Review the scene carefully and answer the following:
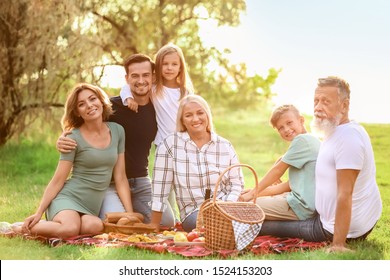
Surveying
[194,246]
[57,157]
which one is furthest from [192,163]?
[57,157]

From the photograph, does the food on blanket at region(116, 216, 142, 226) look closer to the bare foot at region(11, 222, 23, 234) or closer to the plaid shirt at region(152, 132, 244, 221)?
the plaid shirt at region(152, 132, 244, 221)

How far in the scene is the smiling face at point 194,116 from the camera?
521cm

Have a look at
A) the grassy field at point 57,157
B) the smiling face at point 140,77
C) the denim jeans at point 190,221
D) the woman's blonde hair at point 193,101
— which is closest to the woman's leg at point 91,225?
the grassy field at point 57,157

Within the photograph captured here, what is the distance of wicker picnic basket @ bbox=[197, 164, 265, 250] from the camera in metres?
4.54

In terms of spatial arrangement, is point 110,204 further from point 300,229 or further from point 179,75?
point 300,229

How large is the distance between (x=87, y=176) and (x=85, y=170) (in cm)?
5

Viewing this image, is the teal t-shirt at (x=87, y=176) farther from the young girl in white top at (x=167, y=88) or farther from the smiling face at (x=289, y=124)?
the smiling face at (x=289, y=124)

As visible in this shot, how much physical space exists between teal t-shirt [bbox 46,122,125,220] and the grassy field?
508 mm

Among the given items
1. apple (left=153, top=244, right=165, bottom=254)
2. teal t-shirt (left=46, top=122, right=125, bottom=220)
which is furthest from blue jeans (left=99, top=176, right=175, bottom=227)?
apple (left=153, top=244, right=165, bottom=254)

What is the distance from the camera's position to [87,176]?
542 cm

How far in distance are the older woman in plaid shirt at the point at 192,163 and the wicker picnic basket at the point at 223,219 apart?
0.54 m

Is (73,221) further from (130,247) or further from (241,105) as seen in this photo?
(241,105)
